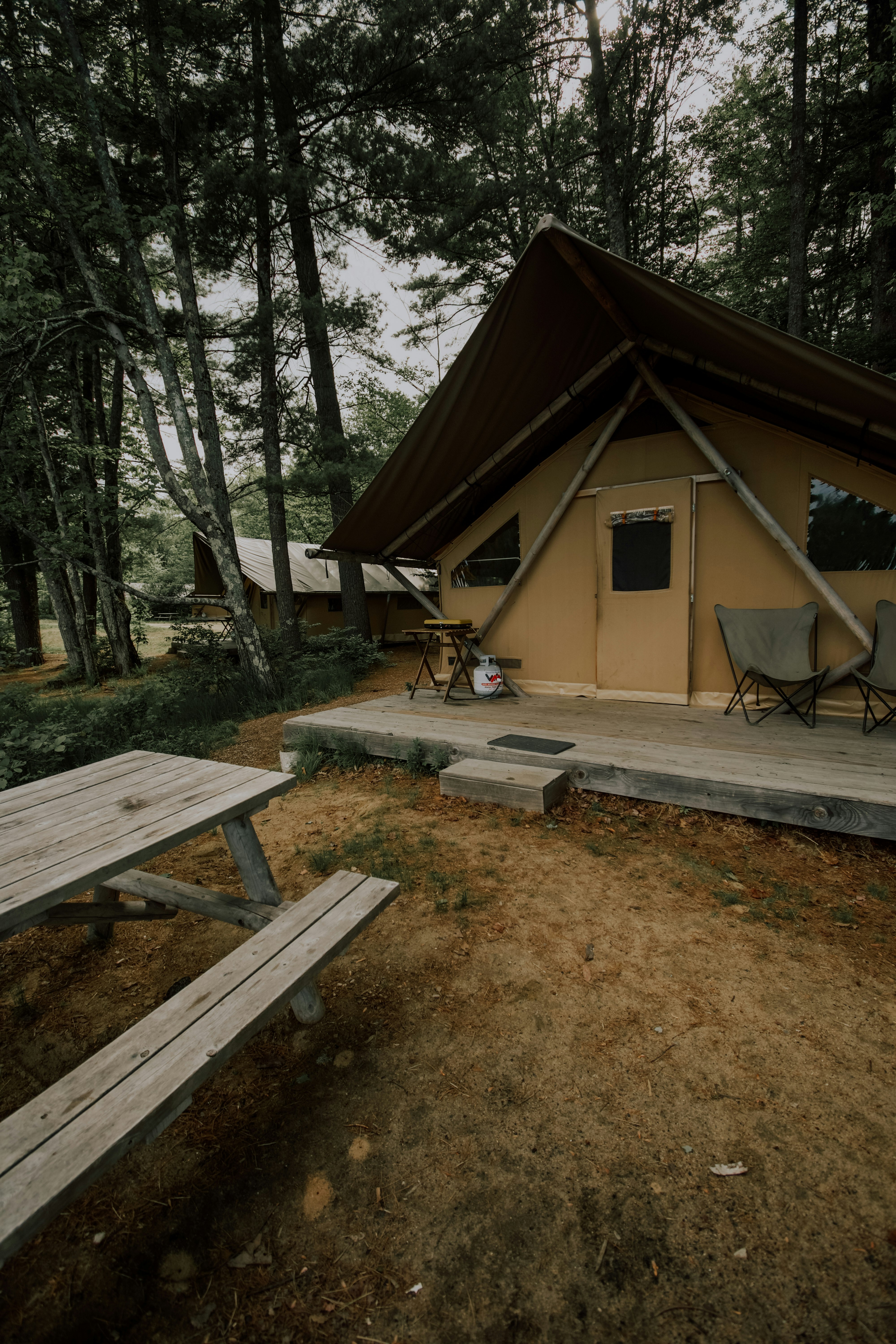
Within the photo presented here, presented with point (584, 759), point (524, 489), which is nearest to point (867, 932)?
point (584, 759)

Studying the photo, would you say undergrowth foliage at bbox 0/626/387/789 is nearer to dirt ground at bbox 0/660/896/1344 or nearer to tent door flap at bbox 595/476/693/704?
dirt ground at bbox 0/660/896/1344

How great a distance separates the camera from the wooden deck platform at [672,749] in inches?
109

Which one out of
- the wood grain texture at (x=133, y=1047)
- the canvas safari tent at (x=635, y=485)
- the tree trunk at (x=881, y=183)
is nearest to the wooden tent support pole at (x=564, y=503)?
the canvas safari tent at (x=635, y=485)

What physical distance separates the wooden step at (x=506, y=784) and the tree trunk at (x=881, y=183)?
28.8ft

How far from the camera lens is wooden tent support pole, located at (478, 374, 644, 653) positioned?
4895 mm

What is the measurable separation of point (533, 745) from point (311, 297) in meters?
7.82

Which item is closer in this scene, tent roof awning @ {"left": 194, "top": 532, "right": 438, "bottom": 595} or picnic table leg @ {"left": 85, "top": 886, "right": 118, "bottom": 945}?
picnic table leg @ {"left": 85, "top": 886, "right": 118, "bottom": 945}

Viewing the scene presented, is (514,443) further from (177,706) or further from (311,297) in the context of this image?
(311,297)

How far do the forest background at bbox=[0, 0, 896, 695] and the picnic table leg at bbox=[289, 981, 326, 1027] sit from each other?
5.54m

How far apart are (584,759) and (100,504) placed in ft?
30.2

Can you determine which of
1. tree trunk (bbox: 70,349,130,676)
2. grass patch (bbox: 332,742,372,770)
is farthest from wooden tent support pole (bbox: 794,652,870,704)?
tree trunk (bbox: 70,349,130,676)

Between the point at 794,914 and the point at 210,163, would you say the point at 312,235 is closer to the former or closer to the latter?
the point at 210,163

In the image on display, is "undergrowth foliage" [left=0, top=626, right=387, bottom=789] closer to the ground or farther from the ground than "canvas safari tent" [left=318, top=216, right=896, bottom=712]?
closer to the ground

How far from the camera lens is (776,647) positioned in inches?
165
